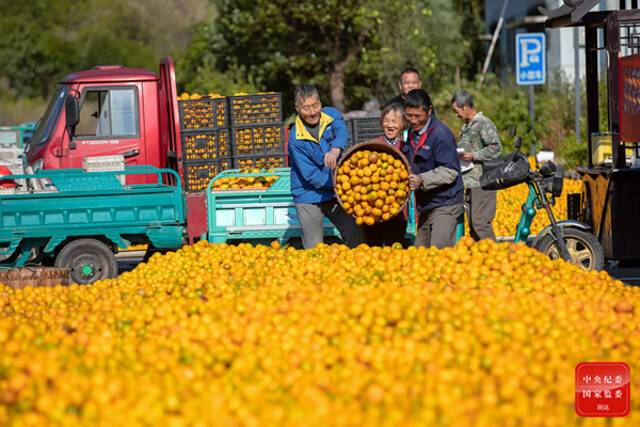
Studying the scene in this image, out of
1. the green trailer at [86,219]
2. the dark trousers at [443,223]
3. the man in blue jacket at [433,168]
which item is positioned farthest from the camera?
the green trailer at [86,219]

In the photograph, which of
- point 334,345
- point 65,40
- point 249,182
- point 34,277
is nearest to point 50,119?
point 249,182

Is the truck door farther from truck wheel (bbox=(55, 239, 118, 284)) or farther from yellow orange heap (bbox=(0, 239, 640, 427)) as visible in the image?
yellow orange heap (bbox=(0, 239, 640, 427))

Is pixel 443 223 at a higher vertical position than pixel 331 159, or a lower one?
lower

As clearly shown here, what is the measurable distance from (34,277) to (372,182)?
11.2 feet

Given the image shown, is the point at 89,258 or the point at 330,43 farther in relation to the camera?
the point at 330,43

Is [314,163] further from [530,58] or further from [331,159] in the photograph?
[530,58]

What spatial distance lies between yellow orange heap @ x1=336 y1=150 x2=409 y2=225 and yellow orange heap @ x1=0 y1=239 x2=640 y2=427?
90 cm

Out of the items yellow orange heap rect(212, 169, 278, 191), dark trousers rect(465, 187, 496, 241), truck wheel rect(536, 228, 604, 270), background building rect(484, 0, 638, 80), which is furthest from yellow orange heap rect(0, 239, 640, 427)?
background building rect(484, 0, 638, 80)

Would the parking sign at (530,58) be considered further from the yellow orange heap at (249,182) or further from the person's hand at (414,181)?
the person's hand at (414,181)

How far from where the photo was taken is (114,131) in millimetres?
13328

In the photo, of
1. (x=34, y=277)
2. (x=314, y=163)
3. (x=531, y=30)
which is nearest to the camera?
(x=314, y=163)

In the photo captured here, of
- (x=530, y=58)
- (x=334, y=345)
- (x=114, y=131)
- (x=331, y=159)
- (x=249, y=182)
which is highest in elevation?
(x=530, y=58)

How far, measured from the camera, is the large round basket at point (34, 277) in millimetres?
9539

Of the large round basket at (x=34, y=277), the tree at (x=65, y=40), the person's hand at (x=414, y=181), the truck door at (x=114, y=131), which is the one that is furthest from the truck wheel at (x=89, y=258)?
the tree at (x=65, y=40)
